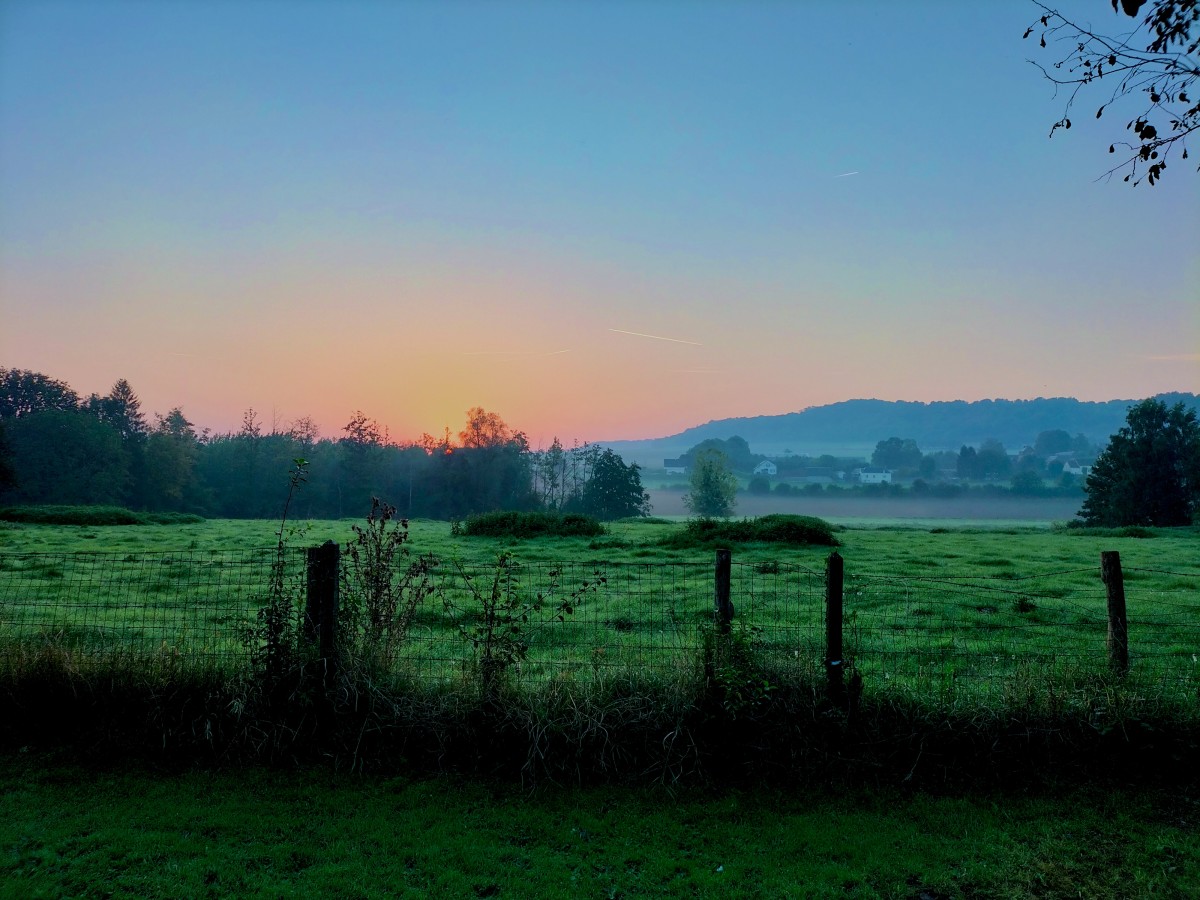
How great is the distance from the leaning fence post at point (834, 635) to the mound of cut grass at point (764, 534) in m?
17.6

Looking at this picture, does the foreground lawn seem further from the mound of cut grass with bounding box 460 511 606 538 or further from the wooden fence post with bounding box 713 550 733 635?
the mound of cut grass with bounding box 460 511 606 538

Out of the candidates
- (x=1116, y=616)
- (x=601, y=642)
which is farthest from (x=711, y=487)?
(x=1116, y=616)

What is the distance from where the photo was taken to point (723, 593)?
689 cm

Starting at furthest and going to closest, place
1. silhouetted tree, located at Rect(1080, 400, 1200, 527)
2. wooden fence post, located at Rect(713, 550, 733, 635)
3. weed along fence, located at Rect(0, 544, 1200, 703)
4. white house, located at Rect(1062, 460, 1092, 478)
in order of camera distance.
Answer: white house, located at Rect(1062, 460, 1092, 478) < silhouetted tree, located at Rect(1080, 400, 1200, 527) < wooden fence post, located at Rect(713, 550, 733, 635) < weed along fence, located at Rect(0, 544, 1200, 703)

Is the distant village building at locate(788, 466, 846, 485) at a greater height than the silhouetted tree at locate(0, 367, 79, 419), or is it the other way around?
the silhouetted tree at locate(0, 367, 79, 419)

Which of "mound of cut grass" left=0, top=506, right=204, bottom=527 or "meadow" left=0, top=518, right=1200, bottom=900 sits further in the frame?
"mound of cut grass" left=0, top=506, right=204, bottom=527

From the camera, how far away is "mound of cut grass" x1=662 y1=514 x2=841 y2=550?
2472 centimetres

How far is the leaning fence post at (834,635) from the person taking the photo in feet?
21.0

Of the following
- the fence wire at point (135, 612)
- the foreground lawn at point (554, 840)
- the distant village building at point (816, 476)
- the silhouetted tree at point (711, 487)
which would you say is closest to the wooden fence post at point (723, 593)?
the foreground lawn at point (554, 840)

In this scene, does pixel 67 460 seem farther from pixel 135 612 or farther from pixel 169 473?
pixel 135 612

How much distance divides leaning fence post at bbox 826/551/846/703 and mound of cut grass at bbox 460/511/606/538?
2169 cm

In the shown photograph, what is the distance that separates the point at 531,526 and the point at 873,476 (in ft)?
336

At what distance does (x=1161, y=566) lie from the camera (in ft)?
63.4

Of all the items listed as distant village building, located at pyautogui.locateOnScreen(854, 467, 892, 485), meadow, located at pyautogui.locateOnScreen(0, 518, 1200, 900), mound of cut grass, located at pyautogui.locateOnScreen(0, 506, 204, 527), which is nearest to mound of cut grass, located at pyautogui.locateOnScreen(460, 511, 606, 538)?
mound of cut grass, located at pyautogui.locateOnScreen(0, 506, 204, 527)
